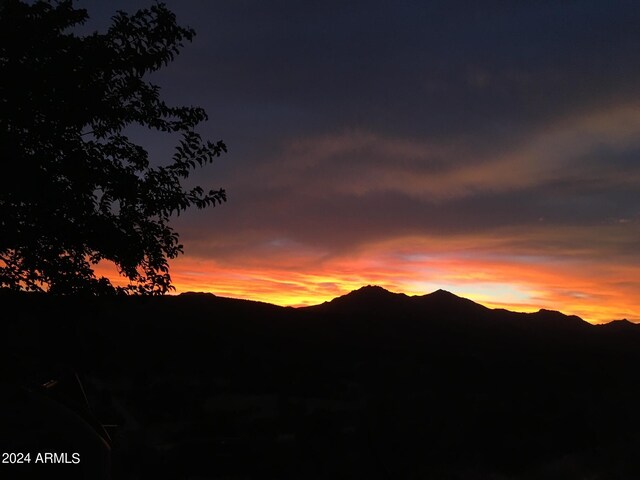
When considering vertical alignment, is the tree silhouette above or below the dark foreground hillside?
above

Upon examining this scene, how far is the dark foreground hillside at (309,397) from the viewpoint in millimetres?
10273

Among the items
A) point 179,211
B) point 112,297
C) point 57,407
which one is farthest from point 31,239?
point 57,407

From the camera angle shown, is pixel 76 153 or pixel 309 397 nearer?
pixel 76 153

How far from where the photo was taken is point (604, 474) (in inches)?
775

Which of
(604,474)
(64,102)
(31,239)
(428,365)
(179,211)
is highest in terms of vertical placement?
(64,102)

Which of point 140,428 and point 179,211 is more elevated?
point 179,211

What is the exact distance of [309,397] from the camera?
35.5 meters

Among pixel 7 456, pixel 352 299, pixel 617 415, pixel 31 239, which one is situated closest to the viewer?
pixel 7 456

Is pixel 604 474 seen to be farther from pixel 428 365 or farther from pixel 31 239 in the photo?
pixel 428 365

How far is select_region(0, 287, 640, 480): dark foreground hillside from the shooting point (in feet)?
33.7

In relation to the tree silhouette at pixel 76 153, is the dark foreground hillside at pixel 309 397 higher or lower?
lower

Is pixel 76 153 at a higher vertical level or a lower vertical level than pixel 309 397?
higher

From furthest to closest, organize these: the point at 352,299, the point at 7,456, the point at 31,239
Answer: the point at 352,299 → the point at 31,239 → the point at 7,456

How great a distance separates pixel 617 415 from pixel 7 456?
3124 cm
